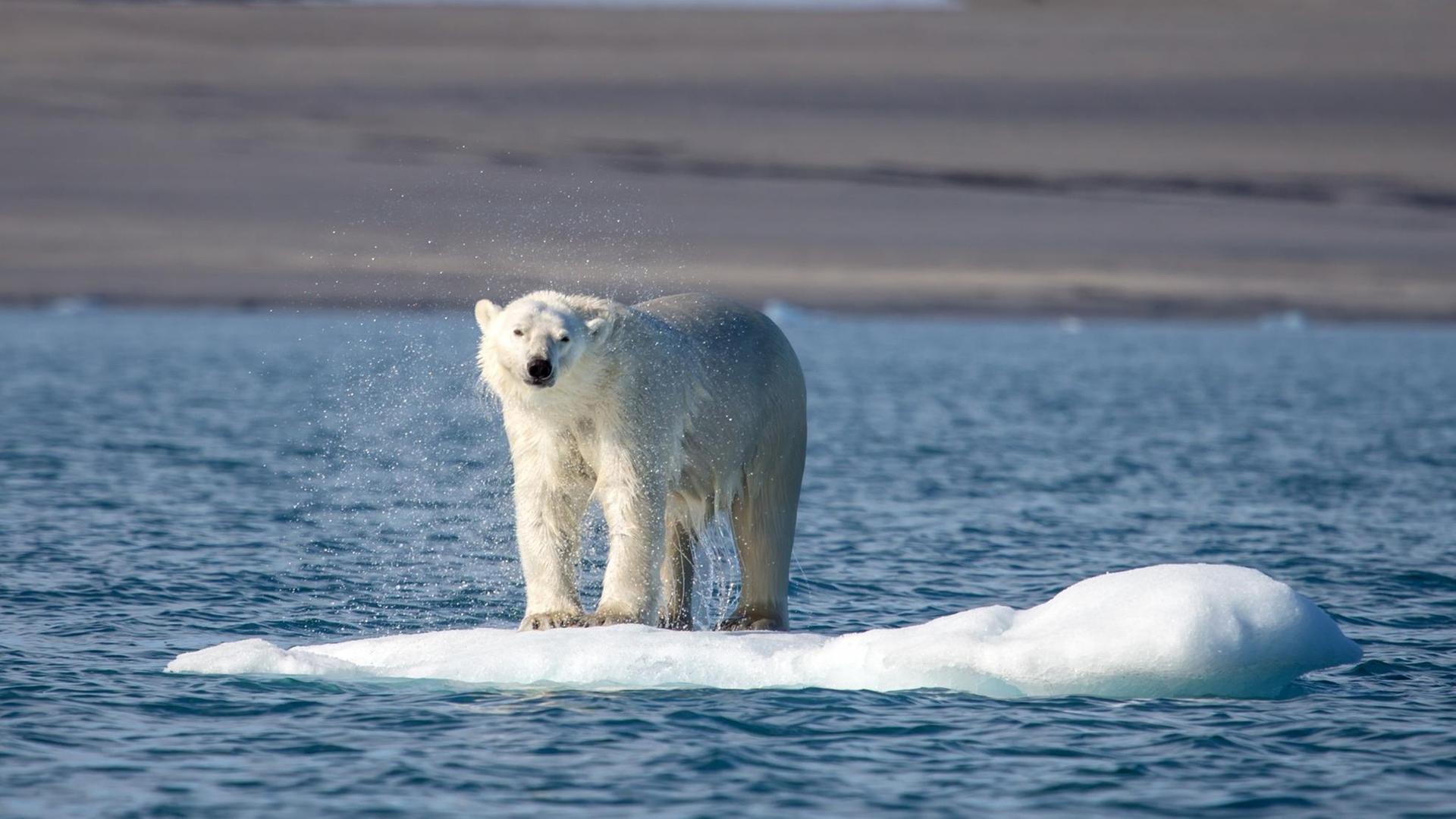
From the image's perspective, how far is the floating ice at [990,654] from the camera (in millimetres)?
8719

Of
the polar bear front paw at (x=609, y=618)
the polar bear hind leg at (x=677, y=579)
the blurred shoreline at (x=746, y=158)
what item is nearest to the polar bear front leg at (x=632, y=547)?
the polar bear front paw at (x=609, y=618)

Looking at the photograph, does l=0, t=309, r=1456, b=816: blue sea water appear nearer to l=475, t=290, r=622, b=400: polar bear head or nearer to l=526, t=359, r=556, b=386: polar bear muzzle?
l=475, t=290, r=622, b=400: polar bear head

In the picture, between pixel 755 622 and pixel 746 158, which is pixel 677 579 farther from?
pixel 746 158

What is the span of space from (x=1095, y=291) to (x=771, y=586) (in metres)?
52.0

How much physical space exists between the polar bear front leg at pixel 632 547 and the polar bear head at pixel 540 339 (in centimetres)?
66

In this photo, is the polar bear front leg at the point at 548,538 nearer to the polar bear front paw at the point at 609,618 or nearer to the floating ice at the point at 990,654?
the polar bear front paw at the point at 609,618

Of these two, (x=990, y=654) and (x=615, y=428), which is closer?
(x=990, y=654)

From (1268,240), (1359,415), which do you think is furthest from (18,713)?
(1268,240)

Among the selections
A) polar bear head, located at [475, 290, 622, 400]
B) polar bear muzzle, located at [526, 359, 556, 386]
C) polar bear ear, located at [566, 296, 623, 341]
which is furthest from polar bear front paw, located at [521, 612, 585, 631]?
polar bear ear, located at [566, 296, 623, 341]

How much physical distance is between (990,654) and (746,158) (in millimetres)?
66288

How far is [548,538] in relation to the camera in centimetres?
945

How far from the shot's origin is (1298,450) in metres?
22.2

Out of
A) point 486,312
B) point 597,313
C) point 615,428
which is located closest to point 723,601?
point 615,428

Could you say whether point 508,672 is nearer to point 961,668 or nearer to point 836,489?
point 961,668
